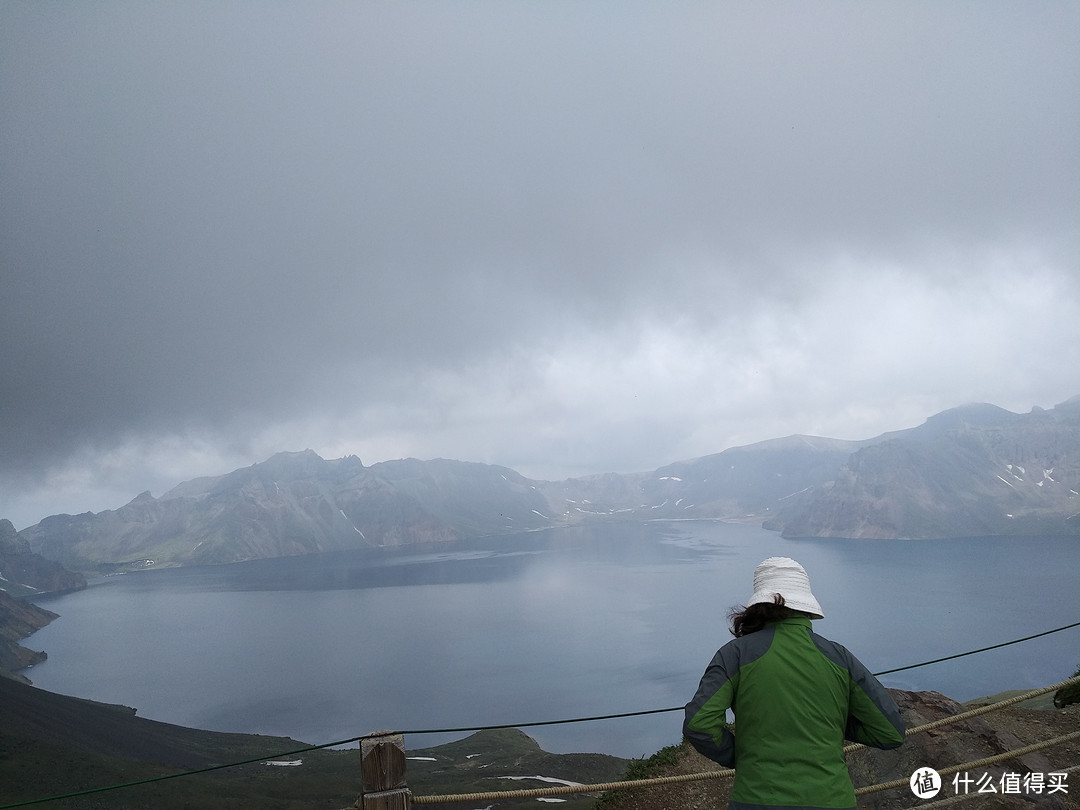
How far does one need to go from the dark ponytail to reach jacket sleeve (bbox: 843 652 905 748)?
352mm

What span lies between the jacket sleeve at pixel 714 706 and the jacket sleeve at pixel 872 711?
555mm

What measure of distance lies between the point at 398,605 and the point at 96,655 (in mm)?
48819

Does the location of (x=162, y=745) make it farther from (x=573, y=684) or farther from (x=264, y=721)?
(x=573, y=684)

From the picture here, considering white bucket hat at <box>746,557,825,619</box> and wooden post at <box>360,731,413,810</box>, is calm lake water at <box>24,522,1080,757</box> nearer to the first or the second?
wooden post at <box>360,731,413,810</box>

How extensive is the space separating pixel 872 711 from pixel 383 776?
263cm

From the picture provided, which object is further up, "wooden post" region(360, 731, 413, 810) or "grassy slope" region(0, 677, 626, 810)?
"wooden post" region(360, 731, 413, 810)

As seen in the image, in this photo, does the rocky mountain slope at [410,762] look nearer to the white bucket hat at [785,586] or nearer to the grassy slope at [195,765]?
the grassy slope at [195,765]

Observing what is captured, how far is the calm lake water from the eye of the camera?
216ft

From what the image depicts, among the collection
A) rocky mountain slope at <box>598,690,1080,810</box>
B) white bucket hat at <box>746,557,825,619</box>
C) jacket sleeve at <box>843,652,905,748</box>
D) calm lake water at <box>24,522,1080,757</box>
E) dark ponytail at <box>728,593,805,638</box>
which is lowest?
calm lake water at <box>24,522,1080,757</box>

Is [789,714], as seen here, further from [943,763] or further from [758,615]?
[943,763]

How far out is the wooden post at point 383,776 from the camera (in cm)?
372

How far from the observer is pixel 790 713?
9.66 ft

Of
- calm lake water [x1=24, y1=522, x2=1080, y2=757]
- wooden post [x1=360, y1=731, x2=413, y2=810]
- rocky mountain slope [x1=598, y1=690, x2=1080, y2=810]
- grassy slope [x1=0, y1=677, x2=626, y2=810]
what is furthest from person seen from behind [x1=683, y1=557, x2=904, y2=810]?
calm lake water [x1=24, y1=522, x2=1080, y2=757]

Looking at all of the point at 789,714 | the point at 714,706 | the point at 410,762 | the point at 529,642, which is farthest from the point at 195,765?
the point at 789,714
